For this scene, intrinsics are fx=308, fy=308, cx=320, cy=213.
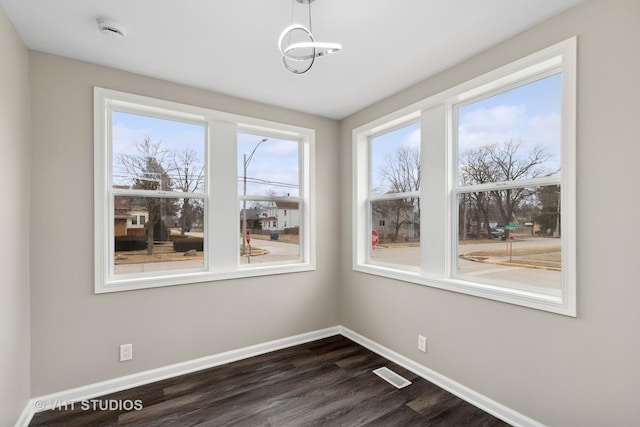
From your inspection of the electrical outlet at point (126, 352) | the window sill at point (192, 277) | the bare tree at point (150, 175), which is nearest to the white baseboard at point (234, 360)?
the electrical outlet at point (126, 352)

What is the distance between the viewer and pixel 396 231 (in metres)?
3.28

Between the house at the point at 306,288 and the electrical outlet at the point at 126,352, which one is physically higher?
the house at the point at 306,288

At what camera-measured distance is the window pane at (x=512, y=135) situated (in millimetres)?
2057

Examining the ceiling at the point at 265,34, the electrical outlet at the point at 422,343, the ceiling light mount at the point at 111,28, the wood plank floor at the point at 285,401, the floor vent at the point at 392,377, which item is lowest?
the wood plank floor at the point at 285,401

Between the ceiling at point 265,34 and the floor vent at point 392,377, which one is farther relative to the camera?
the floor vent at point 392,377

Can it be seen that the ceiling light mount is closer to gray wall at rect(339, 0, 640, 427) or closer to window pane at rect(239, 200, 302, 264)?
window pane at rect(239, 200, 302, 264)

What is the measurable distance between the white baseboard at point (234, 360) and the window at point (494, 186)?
30.5 inches

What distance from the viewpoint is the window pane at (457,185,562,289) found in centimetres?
205

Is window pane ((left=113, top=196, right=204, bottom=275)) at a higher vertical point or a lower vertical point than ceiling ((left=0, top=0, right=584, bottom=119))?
lower

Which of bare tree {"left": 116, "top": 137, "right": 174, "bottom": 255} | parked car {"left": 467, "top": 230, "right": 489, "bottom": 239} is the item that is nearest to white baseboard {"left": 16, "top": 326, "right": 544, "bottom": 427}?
bare tree {"left": 116, "top": 137, "right": 174, "bottom": 255}

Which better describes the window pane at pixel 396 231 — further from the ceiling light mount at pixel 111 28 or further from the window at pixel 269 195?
the ceiling light mount at pixel 111 28

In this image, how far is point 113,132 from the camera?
2654 millimetres

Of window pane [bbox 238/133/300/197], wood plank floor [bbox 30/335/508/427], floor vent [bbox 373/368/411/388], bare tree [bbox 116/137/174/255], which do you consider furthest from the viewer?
window pane [bbox 238/133/300/197]

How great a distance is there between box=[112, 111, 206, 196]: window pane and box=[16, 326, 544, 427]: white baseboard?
162 centimetres
